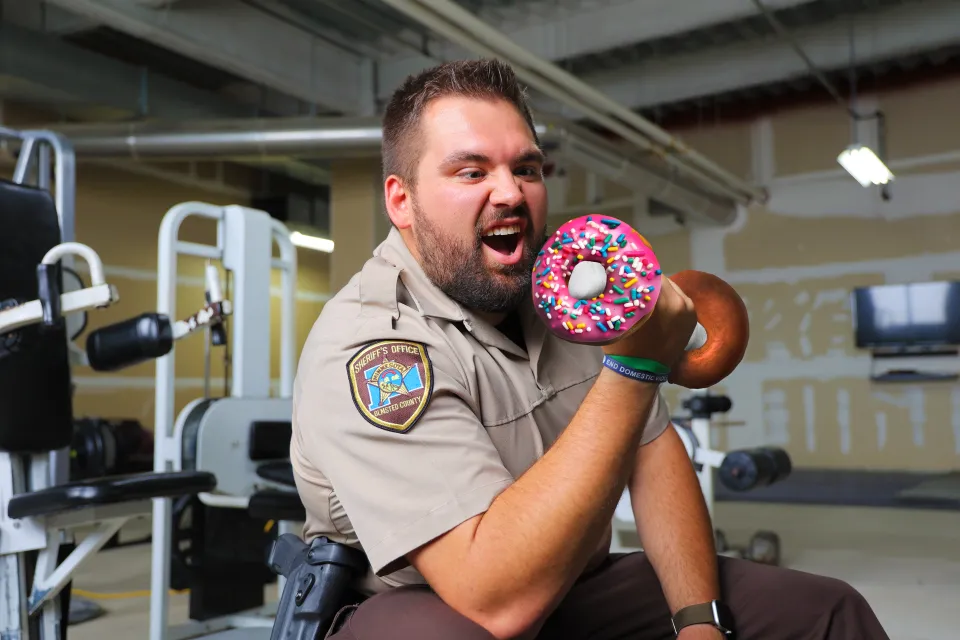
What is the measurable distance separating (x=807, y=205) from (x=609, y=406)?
26.3ft

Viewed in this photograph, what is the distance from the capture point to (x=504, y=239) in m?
1.22

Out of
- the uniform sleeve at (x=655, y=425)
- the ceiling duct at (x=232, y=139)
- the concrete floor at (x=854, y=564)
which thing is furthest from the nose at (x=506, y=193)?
the ceiling duct at (x=232, y=139)

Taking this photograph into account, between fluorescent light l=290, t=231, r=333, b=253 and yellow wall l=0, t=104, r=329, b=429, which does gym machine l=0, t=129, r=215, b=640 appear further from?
fluorescent light l=290, t=231, r=333, b=253

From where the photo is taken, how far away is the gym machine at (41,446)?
1896 mm

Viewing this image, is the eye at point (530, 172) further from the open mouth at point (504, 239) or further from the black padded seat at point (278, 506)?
the black padded seat at point (278, 506)

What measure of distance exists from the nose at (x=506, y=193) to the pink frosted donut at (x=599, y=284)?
0.84 ft

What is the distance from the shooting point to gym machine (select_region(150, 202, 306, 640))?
3.00 m

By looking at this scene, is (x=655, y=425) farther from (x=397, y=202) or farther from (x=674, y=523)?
(x=397, y=202)

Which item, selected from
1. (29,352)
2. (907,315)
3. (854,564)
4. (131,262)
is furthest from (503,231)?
(131,262)

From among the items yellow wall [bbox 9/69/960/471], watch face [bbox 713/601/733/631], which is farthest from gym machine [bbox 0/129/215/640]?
yellow wall [bbox 9/69/960/471]

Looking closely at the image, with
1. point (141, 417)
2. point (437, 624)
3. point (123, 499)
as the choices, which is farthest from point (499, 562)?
point (141, 417)

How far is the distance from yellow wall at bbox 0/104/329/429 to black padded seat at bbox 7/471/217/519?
553cm

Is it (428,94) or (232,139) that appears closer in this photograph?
(428,94)

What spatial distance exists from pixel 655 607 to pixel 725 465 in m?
2.42
